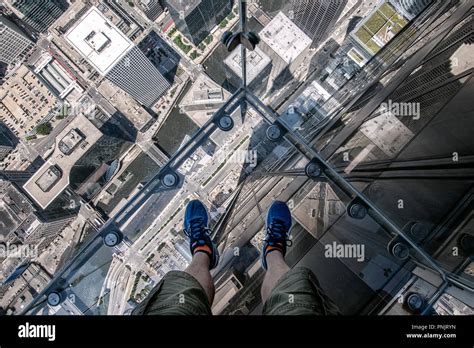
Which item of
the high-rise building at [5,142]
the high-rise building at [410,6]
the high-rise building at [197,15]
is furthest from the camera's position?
the high-rise building at [5,142]

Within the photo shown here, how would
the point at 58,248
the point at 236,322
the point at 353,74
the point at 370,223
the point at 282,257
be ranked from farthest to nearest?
1. the point at 58,248
2. the point at 353,74
3. the point at 370,223
4. the point at 282,257
5. the point at 236,322

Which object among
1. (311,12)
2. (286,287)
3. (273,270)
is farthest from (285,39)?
(286,287)

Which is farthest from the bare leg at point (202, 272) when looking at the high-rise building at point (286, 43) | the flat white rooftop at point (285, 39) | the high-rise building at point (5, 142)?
the high-rise building at point (5, 142)

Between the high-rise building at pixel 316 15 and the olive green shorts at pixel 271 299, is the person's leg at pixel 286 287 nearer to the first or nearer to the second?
the olive green shorts at pixel 271 299

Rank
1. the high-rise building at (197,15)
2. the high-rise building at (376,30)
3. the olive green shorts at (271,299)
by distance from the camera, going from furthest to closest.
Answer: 1. the high-rise building at (197,15)
2. the high-rise building at (376,30)
3. the olive green shorts at (271,299)

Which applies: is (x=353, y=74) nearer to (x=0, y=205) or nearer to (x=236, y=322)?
(x=236, y=322)

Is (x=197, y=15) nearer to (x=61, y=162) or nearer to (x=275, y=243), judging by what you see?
(x=61, y=162)

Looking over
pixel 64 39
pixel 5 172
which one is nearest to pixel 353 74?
pixel 64 39
